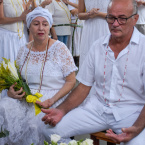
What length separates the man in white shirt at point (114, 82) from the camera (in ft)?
7.60

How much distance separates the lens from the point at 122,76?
2361 mm

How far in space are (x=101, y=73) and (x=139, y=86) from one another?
327 millimetres

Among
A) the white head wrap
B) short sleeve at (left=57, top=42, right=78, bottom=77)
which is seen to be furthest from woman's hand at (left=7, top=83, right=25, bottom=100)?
the white head wrap

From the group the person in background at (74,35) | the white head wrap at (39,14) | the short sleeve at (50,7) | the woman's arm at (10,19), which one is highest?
the white head wrap at (39,14)

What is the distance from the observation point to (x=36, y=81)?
3.06 metres

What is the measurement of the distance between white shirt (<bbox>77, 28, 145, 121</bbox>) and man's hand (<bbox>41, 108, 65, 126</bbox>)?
1.06 ft

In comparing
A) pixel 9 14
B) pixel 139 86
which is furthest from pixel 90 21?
pixel 139 86

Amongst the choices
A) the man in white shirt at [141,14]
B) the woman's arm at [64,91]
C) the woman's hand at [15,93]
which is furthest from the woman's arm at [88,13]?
the woman's hand at [15,93]

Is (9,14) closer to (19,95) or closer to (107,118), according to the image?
(19,95)

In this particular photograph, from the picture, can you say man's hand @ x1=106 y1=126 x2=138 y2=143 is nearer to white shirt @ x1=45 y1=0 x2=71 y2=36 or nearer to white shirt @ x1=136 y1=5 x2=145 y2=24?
white shirt @ x1=136 y1=5 x2=145 y2=24

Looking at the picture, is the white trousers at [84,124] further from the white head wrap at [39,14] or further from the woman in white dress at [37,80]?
the white head wrap at [39,14]

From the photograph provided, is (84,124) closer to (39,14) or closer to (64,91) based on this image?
(64,91)

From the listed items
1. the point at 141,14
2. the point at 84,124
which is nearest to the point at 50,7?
the point at 141,14

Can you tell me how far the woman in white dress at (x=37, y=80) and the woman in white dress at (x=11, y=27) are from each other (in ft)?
4.05
